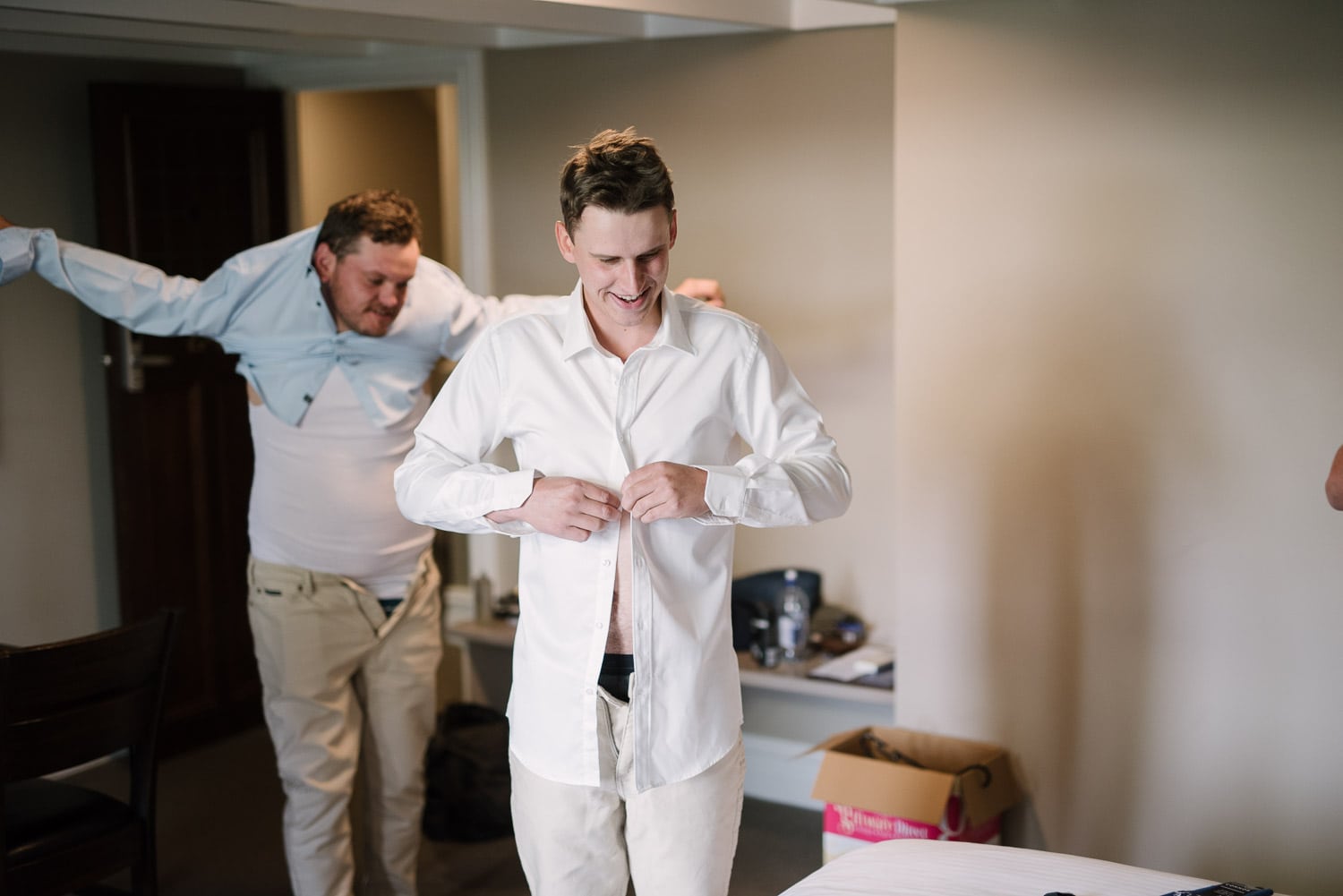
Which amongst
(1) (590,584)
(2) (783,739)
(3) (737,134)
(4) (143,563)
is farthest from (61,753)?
(3) (737,134)

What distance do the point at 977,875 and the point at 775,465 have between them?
79 cm

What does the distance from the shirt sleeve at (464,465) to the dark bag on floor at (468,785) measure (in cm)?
203

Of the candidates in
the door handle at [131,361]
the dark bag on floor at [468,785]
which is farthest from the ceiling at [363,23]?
the dark bag on floor at [468,785]

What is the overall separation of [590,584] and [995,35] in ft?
6.24

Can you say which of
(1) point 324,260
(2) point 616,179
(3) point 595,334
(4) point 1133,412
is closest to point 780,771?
(4) point 1133,412

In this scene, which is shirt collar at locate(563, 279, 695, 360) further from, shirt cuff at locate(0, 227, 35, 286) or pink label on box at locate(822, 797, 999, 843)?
pink label on box at locate(822, 797, 999, 843)

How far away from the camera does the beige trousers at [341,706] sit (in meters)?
3.19

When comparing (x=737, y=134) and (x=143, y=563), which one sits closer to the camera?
(x=737, y=134)

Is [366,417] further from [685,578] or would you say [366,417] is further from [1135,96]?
[1135,96]

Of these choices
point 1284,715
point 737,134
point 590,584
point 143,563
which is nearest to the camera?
point 590,584

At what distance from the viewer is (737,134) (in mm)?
4207

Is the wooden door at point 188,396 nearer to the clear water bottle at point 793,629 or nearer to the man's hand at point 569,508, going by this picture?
the clear water bottle at point 793,629

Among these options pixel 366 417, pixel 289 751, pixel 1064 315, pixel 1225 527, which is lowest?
pixel 289 751

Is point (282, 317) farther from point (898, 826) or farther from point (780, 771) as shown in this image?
point (780, 771)
